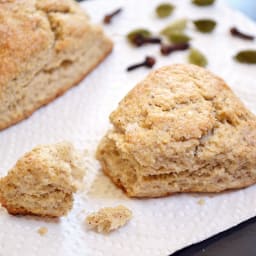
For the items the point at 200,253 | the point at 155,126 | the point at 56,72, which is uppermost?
the point at 155,126

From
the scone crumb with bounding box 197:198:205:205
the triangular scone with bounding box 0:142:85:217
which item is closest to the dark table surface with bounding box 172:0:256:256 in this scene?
the scone crumb with bounding box 197:198:205:205

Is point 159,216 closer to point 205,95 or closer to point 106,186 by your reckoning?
point 106,186

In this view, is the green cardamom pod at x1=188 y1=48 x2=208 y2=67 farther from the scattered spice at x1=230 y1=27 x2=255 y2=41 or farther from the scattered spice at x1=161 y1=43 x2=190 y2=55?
the scattered spice at x1=230 y1=27 x2=255 y2=41

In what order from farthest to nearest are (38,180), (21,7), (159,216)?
(21,7) → (159,216) → (38,180)

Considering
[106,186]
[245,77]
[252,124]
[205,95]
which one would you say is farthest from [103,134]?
[245,77]

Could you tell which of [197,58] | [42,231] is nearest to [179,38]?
[197,58]

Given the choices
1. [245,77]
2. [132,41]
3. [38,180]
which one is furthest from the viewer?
[132,41]

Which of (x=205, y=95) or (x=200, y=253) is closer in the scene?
(x=200, y=253)
